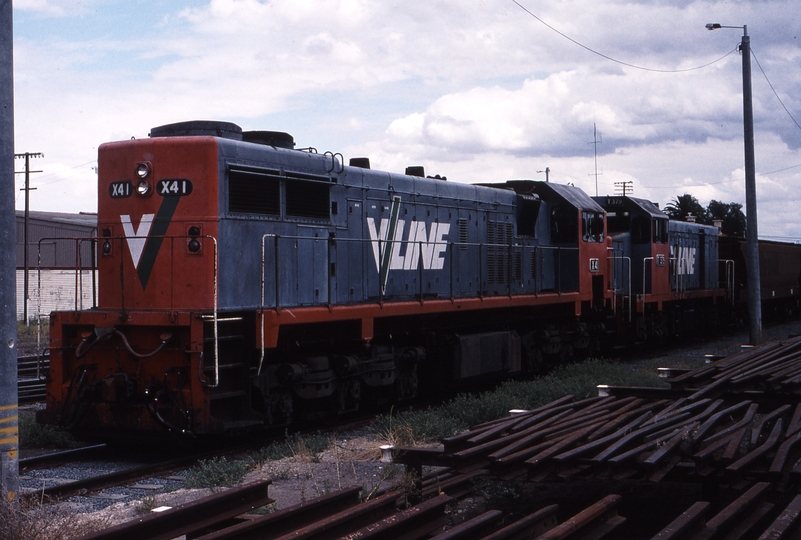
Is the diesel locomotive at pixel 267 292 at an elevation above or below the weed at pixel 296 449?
above

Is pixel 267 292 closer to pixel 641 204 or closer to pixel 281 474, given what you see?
pixel 281 474

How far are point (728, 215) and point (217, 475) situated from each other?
88.4 m

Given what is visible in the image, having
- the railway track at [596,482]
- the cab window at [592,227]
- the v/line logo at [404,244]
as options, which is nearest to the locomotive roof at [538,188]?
the cab window at [592,227]

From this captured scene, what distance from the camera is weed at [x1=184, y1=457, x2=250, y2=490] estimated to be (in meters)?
7.18

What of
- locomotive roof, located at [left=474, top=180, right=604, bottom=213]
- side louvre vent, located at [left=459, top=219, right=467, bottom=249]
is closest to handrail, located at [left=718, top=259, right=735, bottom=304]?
locomotive roof, located at [left=474, top=180, right=604, bottom=213]

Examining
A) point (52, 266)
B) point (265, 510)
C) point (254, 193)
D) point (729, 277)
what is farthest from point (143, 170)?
point (52, 266)

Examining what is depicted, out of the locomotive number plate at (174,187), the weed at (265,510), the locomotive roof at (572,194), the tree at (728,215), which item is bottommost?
the weed at (265,510)

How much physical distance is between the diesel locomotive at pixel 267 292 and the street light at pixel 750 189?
6.47m

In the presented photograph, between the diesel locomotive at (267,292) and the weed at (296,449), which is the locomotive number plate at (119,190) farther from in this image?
the weed at (296,449)

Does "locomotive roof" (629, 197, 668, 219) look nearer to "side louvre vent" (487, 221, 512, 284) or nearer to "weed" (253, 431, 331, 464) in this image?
"side louvre vent" (487, 221, 512, 284)

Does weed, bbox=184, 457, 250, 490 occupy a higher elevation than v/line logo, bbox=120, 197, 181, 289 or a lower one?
lower

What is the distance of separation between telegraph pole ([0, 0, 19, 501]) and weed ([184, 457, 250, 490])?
67.4 inches

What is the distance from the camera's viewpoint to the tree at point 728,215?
276 feet

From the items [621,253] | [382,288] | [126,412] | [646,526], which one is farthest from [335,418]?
[621,253]
